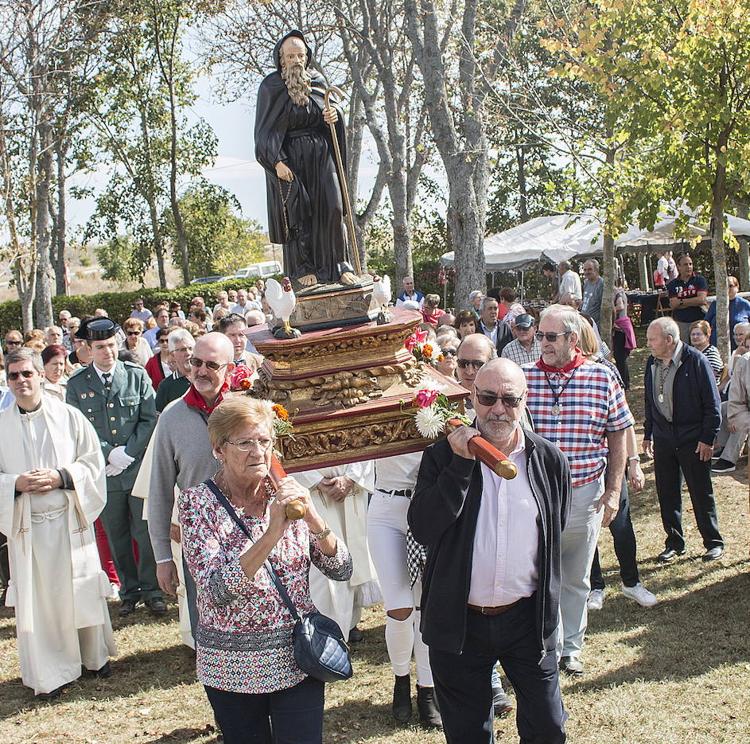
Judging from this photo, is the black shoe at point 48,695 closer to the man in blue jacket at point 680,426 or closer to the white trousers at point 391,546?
the white trousers at point 391,546

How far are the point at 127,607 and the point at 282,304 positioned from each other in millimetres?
4027

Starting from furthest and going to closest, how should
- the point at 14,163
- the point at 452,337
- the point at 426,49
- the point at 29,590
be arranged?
the point at 14,163 → the point at 426,49 → the point at 452,337 → the point at 29,590

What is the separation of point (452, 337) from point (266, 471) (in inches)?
164

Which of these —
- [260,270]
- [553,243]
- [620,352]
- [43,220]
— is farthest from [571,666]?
[260,270]

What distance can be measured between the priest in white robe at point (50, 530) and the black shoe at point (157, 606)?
114 cm

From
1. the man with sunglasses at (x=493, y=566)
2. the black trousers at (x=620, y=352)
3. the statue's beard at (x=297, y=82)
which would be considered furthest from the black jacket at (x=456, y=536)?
the black trousers at (x=620, y=352)

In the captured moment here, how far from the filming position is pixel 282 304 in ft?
14.8

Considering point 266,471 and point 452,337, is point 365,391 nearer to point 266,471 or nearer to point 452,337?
point 266,471

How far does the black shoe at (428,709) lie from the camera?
520cm

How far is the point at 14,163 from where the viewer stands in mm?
25562

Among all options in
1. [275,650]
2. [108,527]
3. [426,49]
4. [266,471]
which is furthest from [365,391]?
[426,49]

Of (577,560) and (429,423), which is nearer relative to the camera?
(429,423)

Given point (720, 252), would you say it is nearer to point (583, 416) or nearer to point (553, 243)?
point (583, 416)

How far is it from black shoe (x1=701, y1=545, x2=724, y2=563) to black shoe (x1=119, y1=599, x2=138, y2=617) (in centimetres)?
430
